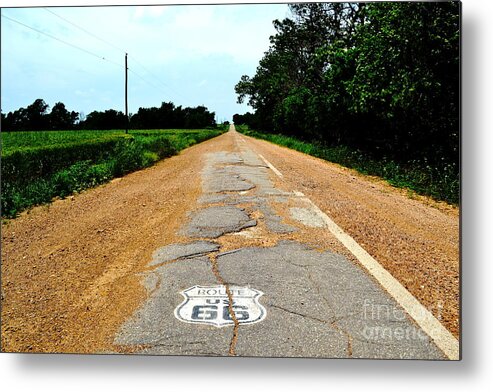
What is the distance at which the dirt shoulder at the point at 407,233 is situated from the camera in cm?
251

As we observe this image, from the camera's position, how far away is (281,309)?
2285 mm

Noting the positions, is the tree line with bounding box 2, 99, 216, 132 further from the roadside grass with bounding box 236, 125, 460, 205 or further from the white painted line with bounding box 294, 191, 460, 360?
the white painted line with bounding box 294, 191, 460, 360

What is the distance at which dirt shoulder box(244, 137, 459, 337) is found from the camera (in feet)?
8.24

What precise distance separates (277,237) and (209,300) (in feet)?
4.11

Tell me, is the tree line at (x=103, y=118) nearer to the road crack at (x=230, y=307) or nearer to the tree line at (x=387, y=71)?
the tree line at (x=387, y=71)

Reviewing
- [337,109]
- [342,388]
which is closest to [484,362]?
[342,388]

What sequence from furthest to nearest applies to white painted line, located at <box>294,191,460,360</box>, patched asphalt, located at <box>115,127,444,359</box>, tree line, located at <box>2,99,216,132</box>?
tree line, located at <box>2,99,216,132</box> < white painted line, located at <box>294,191,460,360</box> < patched asphalt, located at <box>115,127,444,359</box>

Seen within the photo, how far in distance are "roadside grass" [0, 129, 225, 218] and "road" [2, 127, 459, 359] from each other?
39cm

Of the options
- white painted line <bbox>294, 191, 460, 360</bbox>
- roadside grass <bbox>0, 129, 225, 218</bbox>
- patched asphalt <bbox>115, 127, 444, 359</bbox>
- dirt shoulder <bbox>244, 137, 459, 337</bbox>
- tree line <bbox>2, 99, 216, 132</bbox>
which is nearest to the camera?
patched asphalt <bbox>115, 127, 444, 359</bbox>

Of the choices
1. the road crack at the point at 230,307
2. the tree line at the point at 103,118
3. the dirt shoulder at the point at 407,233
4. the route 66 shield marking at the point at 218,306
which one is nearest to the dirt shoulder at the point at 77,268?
the route 66 shield marking at the point at 218,306

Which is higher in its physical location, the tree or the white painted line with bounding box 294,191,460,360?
the tree

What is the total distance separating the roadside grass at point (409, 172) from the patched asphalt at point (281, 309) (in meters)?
1.13

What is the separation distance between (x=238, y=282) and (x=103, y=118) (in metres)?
1.72

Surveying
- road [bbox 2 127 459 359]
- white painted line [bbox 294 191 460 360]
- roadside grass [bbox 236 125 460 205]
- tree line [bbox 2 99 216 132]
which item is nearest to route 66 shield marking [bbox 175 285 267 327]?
road [bbox 2 127 459 359]
